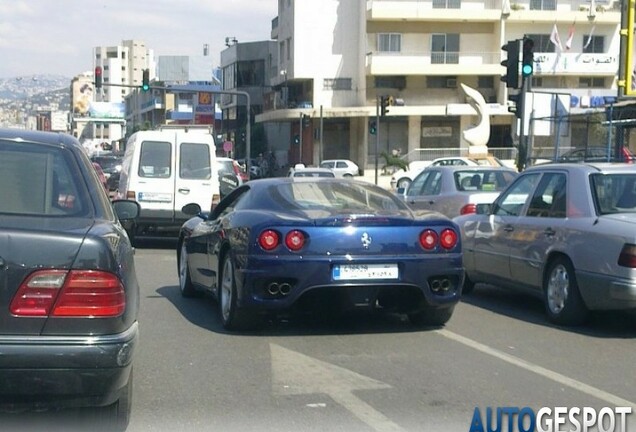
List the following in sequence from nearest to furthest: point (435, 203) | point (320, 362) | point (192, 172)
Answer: point (320, 362), point (435, 203), point (192, 172)

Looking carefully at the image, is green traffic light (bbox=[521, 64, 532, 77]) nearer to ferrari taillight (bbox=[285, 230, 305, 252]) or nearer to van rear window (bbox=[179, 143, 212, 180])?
van rear window (bbox=[179, 143, 212, 180])

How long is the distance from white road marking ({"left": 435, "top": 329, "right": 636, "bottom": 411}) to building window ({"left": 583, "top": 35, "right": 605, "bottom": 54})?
55324mm

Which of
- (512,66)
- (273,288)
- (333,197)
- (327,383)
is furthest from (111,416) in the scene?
(512,66)

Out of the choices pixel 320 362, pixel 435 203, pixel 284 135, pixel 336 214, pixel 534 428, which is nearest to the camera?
pixel 534 428

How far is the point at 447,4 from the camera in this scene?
59.3 meters

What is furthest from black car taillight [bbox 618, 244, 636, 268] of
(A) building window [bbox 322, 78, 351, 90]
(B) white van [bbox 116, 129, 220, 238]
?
(A) building window [bbox 322, 78, 351, 90]

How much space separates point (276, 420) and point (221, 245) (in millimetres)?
3474

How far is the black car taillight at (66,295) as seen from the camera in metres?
4.48

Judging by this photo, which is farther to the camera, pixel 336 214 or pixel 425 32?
pixel 425 32

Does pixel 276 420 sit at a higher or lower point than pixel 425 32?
lower

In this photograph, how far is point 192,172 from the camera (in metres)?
18.1

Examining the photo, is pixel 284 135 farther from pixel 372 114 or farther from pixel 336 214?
pixel 336 214

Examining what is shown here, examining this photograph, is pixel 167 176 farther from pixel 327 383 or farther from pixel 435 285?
pixel 327 383

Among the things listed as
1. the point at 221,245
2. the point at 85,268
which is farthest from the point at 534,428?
the point at 221,245
